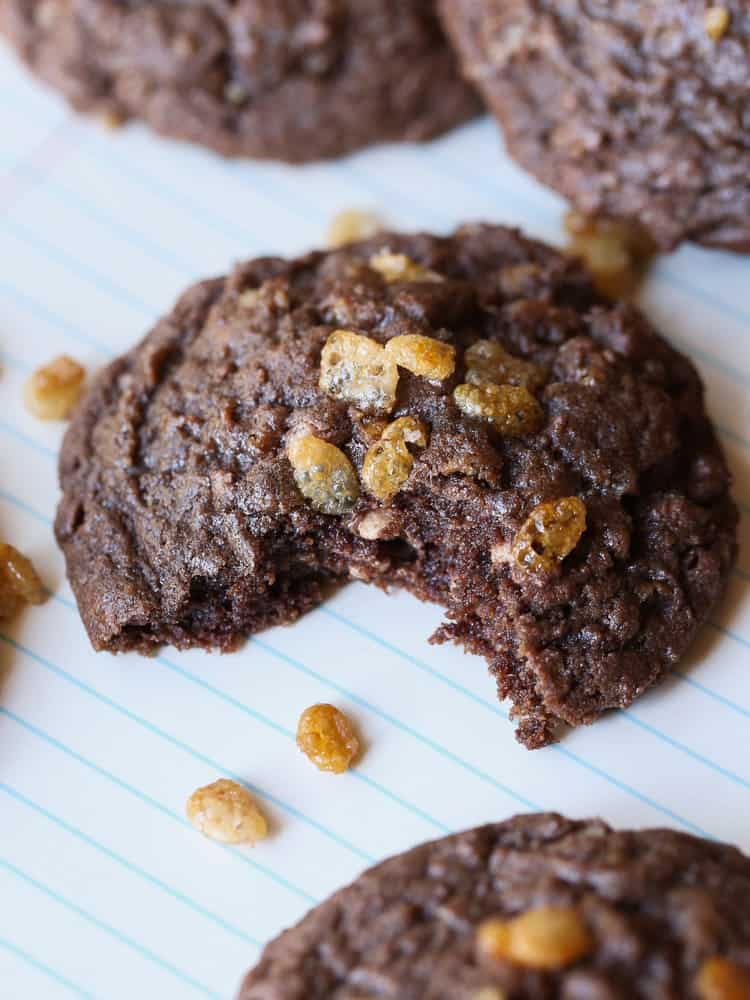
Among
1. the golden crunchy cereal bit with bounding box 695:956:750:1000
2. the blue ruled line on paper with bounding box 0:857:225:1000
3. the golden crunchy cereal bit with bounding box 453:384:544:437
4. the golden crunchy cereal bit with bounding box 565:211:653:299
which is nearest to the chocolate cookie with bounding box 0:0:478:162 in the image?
the golden crunchy cereal bit with bounding box 565:211:653:299

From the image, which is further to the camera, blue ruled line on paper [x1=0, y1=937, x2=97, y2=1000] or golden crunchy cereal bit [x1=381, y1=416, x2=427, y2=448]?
golden crunchy cereal bit [x1=381, y1=416, x2=427, y2=448]

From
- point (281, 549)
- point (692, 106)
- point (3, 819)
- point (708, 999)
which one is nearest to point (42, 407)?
point (281, 549)

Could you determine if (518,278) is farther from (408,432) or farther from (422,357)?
(408,432)

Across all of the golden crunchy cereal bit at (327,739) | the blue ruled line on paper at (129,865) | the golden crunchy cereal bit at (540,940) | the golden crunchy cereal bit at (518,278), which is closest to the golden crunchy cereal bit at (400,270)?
the golden crunchy cereal bit at (518,278)

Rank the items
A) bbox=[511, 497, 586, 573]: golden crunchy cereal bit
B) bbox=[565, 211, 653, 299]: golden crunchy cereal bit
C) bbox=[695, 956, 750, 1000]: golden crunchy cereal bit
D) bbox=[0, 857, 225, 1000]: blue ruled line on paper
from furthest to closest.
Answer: bbox=[565, 211, 653, 299]: golden crunchy cereal bit, bbox=[511, 497, 586, 573]: golden crunchy cereal bit, bbox=[0, 857, 225, 1000]: blue ruled line on paper, bbox=[695, 956, 750, 1000]: golden crunchy cereal bit

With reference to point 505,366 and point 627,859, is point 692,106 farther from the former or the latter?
point 627,859

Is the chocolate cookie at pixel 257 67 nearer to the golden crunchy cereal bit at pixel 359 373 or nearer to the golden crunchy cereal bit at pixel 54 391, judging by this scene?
the golden crunchy cereal bit at pixel 54 391

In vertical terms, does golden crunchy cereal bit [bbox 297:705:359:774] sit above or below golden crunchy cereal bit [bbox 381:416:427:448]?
below

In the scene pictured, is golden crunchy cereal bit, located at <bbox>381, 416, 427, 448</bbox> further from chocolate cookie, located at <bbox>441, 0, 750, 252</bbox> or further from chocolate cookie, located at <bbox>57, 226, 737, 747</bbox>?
chocolate cookie, located at <bbox>441, 0, 750, 252</bbox>
